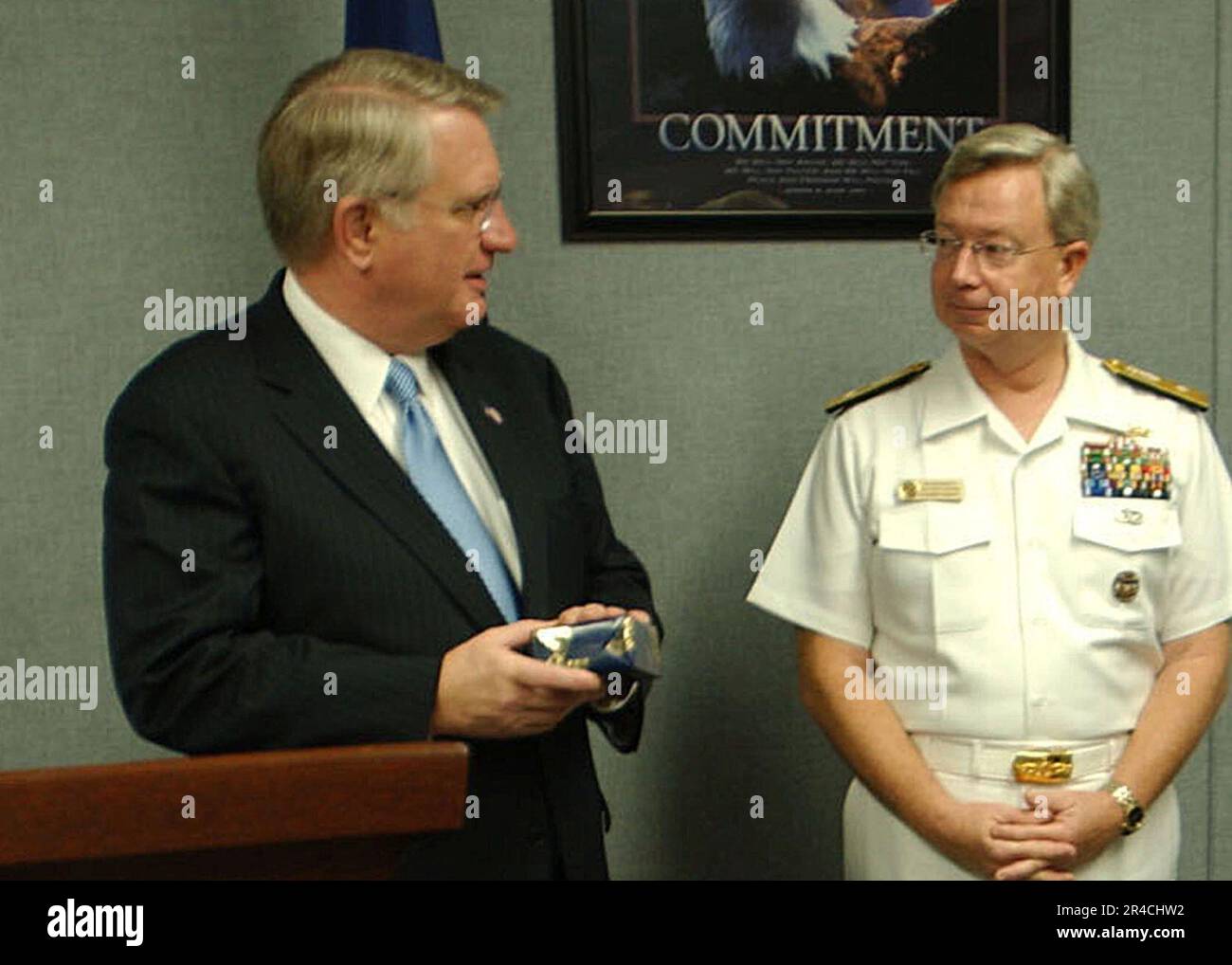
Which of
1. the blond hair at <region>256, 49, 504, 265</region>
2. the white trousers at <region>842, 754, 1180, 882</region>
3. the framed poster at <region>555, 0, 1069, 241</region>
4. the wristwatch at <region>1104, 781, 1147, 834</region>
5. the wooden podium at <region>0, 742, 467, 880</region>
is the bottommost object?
the white trousers at <region>842, 754, 1180, 882</region>

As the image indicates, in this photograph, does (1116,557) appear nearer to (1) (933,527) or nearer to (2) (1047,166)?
(1) (933,527)

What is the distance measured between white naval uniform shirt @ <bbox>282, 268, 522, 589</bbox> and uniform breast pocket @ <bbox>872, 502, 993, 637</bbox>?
1.97ft

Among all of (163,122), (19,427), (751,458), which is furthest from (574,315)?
(19,427)

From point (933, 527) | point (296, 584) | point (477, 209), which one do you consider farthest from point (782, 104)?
point (296, 584)

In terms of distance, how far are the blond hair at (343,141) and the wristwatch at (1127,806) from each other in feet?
4.03

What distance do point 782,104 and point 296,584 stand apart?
1.54 meters

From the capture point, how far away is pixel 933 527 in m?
2.03

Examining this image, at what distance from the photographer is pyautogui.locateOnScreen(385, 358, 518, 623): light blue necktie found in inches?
66.1

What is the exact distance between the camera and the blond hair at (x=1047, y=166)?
6.45 ft

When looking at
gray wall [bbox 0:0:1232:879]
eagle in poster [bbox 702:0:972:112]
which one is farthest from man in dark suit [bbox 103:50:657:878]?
eagle in poster [bbox 702:0:972:112]

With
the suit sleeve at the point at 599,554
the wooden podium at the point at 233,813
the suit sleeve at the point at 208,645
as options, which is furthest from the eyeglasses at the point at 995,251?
the wooden podium at the point at 233,813

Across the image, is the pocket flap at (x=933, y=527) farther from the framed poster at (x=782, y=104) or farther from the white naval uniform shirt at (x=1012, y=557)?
the framed poster at (x=782, y=104)

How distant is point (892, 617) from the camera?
2.06m

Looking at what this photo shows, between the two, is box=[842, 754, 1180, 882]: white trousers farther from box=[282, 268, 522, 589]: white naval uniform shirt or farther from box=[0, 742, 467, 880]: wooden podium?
box=[0, 742, 467, 880]: wooden podium
